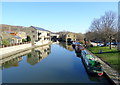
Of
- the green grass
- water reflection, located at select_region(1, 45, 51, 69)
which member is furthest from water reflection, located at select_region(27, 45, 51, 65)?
the green grass

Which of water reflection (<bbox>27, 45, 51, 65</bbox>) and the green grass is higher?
the green grass

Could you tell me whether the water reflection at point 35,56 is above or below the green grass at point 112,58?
below

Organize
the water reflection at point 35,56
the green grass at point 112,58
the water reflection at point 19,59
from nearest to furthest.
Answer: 1. the green grass at point 112,58
2. the water reflection at point 19,59
3. the water reflection at point 35,56

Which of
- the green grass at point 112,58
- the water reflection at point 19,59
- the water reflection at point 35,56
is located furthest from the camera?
the water reflection at point 35,56

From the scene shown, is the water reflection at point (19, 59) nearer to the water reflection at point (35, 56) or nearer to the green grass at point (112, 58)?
the water reflection at point (35, 56)

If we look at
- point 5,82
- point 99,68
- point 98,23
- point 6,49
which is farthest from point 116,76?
point 98,23

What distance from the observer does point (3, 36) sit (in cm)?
3262

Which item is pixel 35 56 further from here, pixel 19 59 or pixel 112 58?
pixel 112 58

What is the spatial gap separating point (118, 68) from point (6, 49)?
21.0 meters

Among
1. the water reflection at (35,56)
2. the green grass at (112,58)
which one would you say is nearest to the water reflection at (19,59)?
the water reflection at (35,56)

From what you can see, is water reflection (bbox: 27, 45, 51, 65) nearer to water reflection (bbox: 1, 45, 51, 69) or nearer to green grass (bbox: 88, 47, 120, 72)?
water reflection (bbox: 1, 45, 51, 69)

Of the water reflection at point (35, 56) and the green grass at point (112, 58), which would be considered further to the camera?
the water reflection at point (35, 56)

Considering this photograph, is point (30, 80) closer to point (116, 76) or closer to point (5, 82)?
point (5, 82)

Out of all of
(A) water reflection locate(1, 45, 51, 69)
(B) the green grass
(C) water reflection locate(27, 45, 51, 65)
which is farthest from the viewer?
(C) water reflection locate(27, 45, 51, 65)
